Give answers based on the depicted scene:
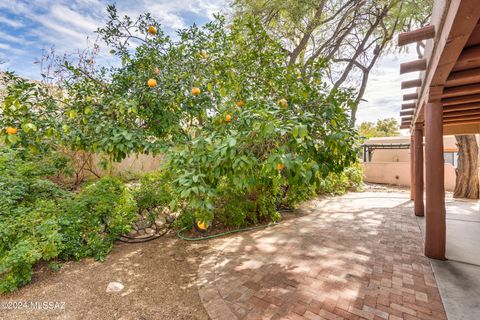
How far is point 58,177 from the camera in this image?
518 centimetres

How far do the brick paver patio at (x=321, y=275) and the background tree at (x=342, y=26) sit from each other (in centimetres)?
445

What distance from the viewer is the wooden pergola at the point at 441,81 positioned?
1.72 metres

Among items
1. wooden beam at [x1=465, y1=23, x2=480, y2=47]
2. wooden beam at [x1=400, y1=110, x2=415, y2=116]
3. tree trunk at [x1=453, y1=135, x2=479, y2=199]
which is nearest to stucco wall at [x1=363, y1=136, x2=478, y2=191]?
tree trunk at [x1=453, y1=135, x2=479, y2=199]

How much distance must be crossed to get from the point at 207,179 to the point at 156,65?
7.41 ft

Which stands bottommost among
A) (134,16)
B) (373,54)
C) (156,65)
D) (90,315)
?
(90,315)

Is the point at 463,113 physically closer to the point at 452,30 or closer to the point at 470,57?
the point at 470,57

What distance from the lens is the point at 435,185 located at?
3.25 meters

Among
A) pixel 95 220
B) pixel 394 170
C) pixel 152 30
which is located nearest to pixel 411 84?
pixel 152 30

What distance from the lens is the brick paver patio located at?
7.39 feet

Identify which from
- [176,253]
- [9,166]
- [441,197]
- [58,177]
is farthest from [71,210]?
[441,197]

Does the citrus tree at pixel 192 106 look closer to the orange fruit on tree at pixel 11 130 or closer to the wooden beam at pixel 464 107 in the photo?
the orange fruit on tree at pixel 11 130

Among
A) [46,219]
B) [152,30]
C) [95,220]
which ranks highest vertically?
[152,30]

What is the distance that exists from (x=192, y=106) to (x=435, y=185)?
3.68 m

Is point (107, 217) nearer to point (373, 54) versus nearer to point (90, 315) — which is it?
point (90, 315)
